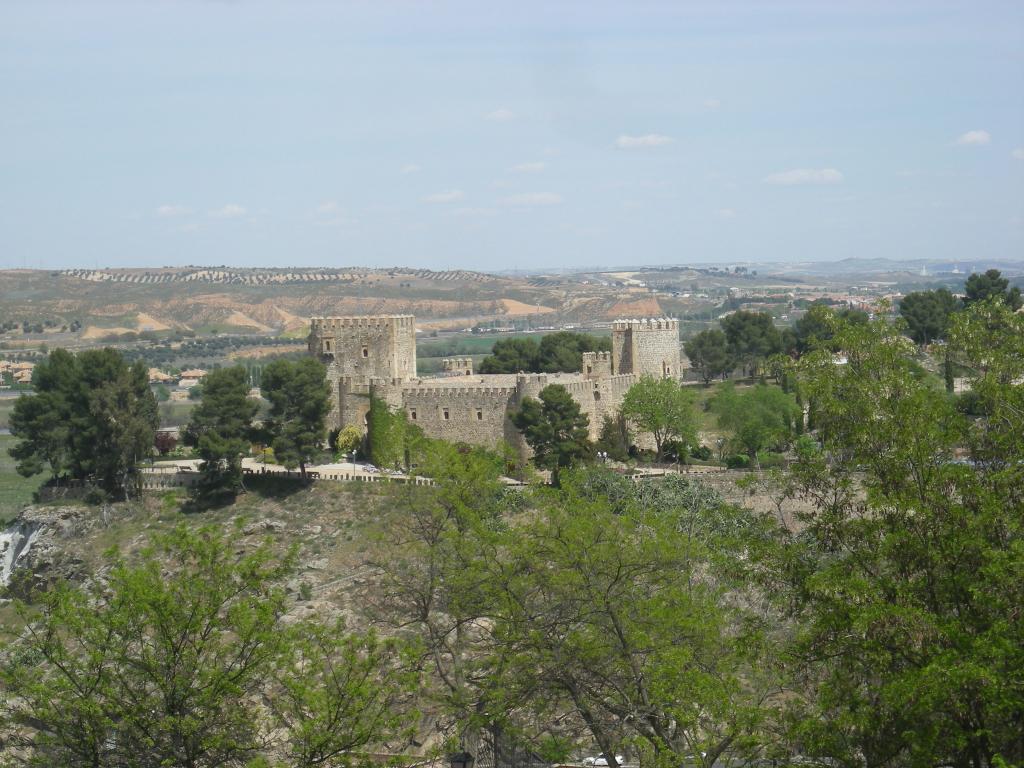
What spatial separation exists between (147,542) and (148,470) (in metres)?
5.93

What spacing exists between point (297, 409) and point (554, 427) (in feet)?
30.0

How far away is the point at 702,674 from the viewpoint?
1644cm

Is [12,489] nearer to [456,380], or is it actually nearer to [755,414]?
[456,380]

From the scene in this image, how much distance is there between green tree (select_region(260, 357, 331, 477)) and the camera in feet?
142

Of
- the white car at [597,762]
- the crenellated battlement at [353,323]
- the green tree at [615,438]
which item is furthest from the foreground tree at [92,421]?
the white car at [597,762]

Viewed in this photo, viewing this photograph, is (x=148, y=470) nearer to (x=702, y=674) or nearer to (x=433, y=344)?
(x=702, y=674)

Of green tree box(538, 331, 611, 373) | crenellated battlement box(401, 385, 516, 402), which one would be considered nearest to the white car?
crenellated battlement box(401, 385, 516, 402)

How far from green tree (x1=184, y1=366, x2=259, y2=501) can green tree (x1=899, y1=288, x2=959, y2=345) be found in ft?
91.8

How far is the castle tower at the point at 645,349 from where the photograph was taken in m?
46.2

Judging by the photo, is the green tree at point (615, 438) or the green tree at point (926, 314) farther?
the green tree at point (926, 314)

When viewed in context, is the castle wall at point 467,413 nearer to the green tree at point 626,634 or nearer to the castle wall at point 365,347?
the castle wall at point 365,347

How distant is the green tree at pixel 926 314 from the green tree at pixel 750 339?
5.65 metres

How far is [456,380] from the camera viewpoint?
149ft

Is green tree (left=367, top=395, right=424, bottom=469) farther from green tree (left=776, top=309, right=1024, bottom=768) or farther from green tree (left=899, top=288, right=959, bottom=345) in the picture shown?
green tree (left=776, top=309, right=1024, bottom=768)
